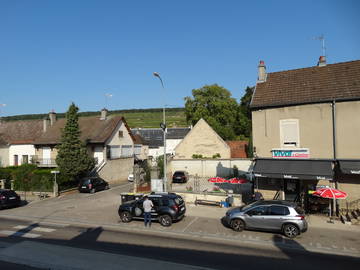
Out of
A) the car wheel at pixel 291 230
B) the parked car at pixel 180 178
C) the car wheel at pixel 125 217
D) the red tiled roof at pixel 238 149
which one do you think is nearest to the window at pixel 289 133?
the car wheel at pixel 291 230

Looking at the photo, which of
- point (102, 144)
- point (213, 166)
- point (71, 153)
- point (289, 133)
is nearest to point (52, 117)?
point (102, 144)

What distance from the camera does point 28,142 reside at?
1353 inches

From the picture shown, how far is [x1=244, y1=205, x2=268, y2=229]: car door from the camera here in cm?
1306

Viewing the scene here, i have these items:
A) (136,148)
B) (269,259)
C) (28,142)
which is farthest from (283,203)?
(28,142)

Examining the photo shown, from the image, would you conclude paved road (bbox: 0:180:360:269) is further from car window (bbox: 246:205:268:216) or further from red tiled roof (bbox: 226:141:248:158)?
red tiled roof (bbox: 226:141:248:158)

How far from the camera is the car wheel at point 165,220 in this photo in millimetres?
14363

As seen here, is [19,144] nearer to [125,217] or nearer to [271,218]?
[125,217]

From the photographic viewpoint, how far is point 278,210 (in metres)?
12.9

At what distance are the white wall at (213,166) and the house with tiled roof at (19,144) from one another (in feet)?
61.2

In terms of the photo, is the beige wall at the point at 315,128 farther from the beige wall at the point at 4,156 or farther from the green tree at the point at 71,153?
the beige wall at the point at 4,156

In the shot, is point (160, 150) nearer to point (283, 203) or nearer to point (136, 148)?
point (136, 148)

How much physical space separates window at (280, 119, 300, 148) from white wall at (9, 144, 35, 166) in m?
30.4

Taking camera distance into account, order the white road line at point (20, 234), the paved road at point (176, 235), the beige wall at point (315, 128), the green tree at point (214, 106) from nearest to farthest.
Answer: the paved road at point (176, 235) → the white road line at point (20, 234) → the beige wall at point (315, 128) → the green tree at point (214, 106)

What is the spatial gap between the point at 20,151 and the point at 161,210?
28385 mm
